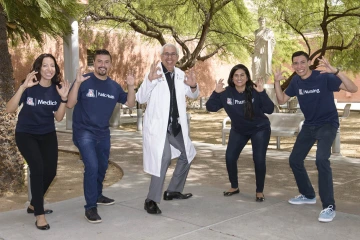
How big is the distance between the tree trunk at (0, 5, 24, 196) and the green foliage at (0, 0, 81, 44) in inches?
14.1

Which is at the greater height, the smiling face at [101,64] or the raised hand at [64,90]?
the smiling face at [101,64]

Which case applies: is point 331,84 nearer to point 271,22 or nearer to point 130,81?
point 130,81

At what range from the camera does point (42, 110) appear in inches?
184

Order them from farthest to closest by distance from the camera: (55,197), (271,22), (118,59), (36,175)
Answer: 1. (118,59)
2. (271,22)
3. (55,197)
4. (36,175)

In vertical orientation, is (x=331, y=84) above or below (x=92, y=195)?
above

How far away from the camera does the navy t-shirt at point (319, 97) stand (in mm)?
4969

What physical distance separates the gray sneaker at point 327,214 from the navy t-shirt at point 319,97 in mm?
860

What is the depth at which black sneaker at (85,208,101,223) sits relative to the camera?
186 inches

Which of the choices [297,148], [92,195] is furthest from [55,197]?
[297,148]

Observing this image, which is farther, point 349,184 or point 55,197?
point 349,184

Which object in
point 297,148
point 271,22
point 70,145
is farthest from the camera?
point 271,22

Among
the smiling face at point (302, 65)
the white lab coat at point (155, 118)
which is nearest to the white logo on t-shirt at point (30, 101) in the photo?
the white lab coat at point (155, 118)

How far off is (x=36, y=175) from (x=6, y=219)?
0.73m

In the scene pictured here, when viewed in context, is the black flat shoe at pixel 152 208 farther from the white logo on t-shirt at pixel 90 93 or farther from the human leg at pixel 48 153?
the white logo on t-shirt at pixel 90 93
